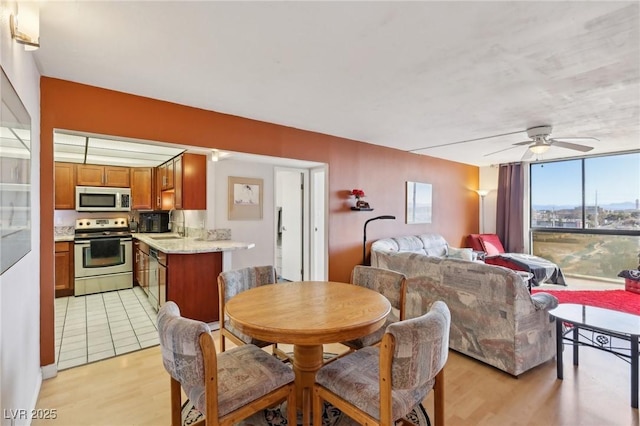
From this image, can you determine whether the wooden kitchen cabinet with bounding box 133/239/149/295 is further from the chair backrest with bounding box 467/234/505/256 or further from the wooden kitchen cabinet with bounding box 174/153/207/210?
the chair backrest with bounding box 467/234/505/256

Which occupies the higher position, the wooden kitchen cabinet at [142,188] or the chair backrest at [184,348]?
the wooden kitchen cabinet at [142,188]

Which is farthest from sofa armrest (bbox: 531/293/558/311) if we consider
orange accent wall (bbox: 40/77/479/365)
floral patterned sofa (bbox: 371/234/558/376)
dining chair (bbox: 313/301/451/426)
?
orange accent wall (bbox: 40/77/479/365)

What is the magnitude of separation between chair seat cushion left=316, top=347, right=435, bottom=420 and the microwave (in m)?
5.11

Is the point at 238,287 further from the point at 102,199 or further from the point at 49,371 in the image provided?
the point at 102,199

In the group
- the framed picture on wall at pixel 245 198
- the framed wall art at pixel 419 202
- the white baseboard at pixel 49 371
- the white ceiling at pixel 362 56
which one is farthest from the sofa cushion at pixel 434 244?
the white baseboard at pixel 49 371

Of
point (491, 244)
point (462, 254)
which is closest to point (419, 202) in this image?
point (462, 254)

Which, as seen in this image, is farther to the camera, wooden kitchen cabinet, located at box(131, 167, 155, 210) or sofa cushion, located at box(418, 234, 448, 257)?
wooden kitchen cabinet, located at box(131, 167, 155, 210)

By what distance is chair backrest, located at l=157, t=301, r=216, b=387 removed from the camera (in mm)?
1251

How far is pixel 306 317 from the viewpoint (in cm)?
A: 164

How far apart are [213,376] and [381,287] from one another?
1.42m

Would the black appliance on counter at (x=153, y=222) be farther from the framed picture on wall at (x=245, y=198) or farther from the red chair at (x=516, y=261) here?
the red chair at (x=516, y=261)

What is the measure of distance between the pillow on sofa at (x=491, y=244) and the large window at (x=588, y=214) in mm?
800

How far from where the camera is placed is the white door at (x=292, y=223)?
4843 mm

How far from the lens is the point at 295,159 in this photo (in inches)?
149
